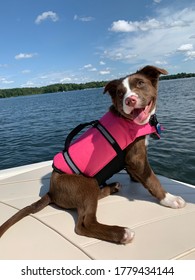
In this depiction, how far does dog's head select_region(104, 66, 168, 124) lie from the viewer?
311cm

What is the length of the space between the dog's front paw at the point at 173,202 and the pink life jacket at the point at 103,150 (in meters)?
0.62

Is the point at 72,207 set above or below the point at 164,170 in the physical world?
above

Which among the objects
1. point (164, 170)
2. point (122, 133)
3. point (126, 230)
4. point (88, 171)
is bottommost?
point (164, 170)

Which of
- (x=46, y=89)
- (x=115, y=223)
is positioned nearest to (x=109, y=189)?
(x=115, y=223)

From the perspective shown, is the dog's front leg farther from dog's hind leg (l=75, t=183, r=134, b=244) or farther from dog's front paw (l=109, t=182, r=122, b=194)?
dog's hind leg (l=75, t=183, r=134, b=244)

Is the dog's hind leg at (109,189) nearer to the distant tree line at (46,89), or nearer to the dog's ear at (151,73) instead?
the dog's ear at (151,73)

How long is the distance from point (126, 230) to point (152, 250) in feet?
0.99

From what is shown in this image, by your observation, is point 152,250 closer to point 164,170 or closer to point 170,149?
point 164,170

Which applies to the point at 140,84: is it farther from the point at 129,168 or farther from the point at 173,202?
the point at 173,202

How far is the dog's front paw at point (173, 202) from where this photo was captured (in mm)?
3160

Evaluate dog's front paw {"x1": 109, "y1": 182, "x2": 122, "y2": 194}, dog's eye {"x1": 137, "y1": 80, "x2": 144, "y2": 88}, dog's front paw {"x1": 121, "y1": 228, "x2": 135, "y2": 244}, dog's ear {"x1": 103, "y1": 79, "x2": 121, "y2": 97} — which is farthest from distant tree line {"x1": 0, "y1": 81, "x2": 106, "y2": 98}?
dog's front paw {"x1": 121, "y1": 228, "x2": 135, "y2": 244}

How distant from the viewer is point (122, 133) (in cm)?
329

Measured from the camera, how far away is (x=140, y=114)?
3.26m
